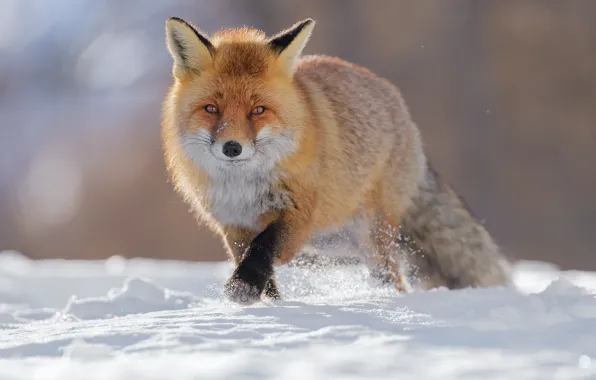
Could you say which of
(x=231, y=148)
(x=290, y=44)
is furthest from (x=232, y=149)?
(x=290, y=44)

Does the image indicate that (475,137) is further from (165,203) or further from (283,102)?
(283,102)

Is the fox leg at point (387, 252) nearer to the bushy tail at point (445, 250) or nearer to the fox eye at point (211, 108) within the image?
the bushy tail at point (445, 250)

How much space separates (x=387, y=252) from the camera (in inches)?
147

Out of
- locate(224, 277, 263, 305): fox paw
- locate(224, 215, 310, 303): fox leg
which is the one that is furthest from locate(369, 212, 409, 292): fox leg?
locate(224, 277, 263, 305): fox paw

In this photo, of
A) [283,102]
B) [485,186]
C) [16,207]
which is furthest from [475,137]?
[283,102]

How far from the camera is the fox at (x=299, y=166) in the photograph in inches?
117

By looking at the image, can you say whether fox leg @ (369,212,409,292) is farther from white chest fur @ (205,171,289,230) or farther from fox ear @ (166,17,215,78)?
fox ear @ (166,17,215,78)

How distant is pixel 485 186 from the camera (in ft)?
35.3

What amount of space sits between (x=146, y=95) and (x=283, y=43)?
33.9ft

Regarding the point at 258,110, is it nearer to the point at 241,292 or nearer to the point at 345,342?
the point at 241,292

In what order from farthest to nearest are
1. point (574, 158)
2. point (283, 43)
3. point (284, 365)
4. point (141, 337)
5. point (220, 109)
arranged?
point (574, 158) < point (283, 43) < point (220, 109) < point (141, 337) < point (284, 365)

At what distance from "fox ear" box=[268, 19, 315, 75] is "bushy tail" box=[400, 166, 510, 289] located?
3.44 feet

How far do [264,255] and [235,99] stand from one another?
23.9 inches

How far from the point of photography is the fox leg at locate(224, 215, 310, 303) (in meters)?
2.81
